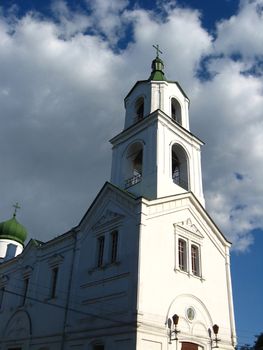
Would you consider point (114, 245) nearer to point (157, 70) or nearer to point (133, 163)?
point (133, 163)

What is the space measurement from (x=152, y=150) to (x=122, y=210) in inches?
162

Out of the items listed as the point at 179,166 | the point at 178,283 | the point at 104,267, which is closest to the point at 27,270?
the point at 104,267

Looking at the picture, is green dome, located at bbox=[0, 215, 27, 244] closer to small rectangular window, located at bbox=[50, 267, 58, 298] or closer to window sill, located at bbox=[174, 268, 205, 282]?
small rectangular window, located at bbox=[50, 267, 58, 298]

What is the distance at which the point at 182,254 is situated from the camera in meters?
19.1

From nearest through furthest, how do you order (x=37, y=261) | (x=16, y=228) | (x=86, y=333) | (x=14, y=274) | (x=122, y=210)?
(x=86, y=333), (x=122, y=210), (x=37, y=261), (x=14, y=274), (x=16, y=228)

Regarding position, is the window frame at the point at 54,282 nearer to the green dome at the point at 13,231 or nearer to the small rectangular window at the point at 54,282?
the small rectangular window at the point at 54,282

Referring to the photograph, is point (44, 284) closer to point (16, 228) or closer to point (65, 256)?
point (65, 256)

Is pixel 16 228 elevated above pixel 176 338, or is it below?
above

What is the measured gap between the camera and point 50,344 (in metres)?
19.7

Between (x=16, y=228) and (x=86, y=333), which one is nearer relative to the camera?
(x=86, y=333)

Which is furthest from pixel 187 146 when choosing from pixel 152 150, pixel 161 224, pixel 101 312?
pixel 101 312

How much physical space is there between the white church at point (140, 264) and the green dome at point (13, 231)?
22.8 ft

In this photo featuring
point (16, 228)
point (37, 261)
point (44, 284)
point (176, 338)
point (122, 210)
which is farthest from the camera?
point (16, 228)

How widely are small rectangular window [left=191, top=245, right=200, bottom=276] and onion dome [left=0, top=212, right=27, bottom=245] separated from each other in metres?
18.5
